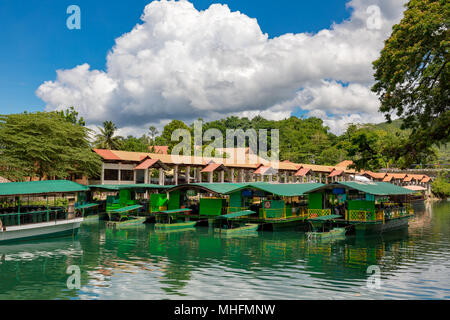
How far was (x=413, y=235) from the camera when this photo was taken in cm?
3000

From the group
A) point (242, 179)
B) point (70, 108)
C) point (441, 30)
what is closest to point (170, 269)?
point (441, 30)

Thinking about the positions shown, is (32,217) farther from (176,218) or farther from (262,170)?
(262,170)

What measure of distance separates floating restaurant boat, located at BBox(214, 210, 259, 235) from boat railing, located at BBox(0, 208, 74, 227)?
439 inches

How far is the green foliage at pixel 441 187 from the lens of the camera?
82.6 meters

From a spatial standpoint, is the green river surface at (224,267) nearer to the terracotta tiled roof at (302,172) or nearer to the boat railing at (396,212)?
the boat railing at (396,212)

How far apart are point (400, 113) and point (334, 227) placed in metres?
12.7

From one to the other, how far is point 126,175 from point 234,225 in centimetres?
2269

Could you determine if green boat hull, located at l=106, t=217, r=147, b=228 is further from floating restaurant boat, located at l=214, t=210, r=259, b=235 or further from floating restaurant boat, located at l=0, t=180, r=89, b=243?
floating restaurant boat, located at l=214, t=210, r=259, b=235

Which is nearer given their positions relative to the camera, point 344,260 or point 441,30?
point 441,30

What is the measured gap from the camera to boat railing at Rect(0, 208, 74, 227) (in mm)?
23669

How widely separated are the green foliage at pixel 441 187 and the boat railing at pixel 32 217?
81219 mm

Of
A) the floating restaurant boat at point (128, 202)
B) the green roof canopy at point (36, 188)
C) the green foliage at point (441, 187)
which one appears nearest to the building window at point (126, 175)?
the floating restaurant boat at point (128, 202)
